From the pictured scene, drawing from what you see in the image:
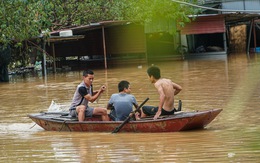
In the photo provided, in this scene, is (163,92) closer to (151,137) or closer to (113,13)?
(151,137)

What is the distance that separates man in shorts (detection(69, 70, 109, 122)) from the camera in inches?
444

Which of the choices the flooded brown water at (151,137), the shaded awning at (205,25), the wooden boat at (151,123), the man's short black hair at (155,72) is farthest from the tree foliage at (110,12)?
the man's short black hair at (155,72)

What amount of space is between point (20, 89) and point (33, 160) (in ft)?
49.3

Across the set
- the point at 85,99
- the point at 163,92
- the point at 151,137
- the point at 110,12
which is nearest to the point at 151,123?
the point at 151,137

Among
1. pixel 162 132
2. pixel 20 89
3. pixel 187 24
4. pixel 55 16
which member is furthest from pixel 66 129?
pixel 187 24

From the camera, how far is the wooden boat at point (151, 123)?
1034 centimetres

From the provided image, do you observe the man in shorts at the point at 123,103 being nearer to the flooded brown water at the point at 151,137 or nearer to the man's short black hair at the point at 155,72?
the flooded brown water at the point at 151,137

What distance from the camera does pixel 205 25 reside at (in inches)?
1476

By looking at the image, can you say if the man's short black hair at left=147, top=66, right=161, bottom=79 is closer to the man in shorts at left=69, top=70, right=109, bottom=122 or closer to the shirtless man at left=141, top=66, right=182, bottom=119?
the shirtless man at left=141, top=66, right=182, bottom=119

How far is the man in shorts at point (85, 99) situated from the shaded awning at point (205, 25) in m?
25.8

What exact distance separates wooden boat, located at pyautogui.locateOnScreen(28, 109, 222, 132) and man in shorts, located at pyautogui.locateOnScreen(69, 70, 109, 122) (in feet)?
0.54

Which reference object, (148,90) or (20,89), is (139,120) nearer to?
(148,90)

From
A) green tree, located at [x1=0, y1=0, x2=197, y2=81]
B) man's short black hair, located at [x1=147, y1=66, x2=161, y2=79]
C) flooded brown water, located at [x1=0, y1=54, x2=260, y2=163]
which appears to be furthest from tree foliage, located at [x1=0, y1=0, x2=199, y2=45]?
man's short black hair, located at [x1=147, y1=66, x2=161, y2=79]

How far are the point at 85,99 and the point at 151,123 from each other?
157cm
